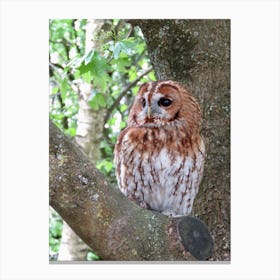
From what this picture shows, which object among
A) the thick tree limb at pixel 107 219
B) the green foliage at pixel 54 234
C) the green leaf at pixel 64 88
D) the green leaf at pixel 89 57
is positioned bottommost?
the green foliage at pixel 54 234

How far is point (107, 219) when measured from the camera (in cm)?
198

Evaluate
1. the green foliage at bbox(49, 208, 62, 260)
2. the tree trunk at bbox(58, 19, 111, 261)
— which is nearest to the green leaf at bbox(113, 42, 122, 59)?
the tree trunk at bbox(58, 19, 111, 261)

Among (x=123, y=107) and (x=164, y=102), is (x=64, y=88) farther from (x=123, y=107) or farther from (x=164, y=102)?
(x=164, y=102)

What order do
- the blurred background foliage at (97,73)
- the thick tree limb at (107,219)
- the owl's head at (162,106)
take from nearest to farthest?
1. the thick tree limb at (107,219)
2. the owl's head at (162,106)
3. the blurred background foliage at (97,73)

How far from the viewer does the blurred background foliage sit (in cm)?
240

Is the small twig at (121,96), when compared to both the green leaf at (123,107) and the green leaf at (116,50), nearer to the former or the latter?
the green leaf at (123,107)

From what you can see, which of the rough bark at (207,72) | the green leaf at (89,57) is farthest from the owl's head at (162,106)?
the green leaf at (89,57)

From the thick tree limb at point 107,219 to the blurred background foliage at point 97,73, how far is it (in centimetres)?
54

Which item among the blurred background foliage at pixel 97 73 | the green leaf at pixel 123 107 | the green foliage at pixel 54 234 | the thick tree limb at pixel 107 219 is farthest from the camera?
the green leaf at pixel 123 107

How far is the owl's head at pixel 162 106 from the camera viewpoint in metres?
2.27

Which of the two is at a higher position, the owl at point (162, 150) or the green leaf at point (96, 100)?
the green leaf at point (96, 100)
